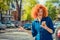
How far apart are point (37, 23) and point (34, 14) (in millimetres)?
158

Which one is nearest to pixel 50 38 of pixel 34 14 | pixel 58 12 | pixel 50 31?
pixel 50 31

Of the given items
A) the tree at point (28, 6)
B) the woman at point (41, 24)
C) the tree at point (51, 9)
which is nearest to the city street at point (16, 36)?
the woman at point (41, 24)

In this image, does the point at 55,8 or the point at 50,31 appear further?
the point at 55,8

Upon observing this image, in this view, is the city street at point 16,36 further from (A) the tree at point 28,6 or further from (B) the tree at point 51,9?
(B) the tree at point 51,9

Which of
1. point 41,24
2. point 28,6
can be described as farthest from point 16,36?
point 28,6

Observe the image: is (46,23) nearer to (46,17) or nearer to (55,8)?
(46,17)

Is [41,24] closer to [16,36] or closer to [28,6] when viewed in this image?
[16,36]

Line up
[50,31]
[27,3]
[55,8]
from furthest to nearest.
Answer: [55,8] → [27,3] → [50,31]

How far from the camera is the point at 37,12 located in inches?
177

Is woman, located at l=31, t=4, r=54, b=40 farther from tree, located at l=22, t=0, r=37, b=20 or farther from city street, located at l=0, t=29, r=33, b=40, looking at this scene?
tree, located at l=22, t=0, r=37, b=20

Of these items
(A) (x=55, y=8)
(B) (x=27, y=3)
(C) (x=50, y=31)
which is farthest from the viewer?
(A) (x=55, y=8)

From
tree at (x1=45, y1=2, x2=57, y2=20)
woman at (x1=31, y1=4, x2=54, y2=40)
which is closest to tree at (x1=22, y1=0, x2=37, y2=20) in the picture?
tree at (x1=45, y1=2, x2=57, y2=20)

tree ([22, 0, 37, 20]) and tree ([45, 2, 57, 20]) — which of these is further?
tree ([45, 2, 57, 20])

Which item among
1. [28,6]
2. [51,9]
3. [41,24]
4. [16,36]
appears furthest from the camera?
[51,9]
